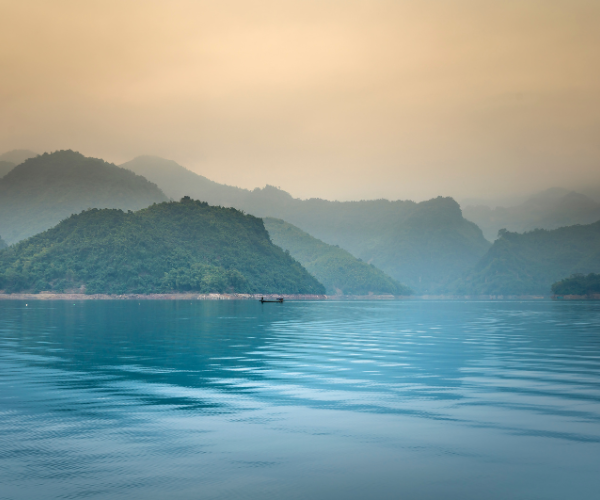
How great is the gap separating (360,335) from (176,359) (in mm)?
23279

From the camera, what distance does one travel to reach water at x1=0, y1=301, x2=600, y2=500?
11297 mm

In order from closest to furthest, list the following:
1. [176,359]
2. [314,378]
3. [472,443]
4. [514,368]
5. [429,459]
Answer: [429,459] → [472,443] → [314,378] → [514,368] → [176,359]

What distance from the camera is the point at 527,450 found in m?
13.8

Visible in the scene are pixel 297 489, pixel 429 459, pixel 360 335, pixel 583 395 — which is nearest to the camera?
pixel 297 489

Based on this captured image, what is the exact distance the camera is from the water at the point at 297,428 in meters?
11.3

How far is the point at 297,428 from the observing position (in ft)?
52.1

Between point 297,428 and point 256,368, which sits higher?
point 297,428

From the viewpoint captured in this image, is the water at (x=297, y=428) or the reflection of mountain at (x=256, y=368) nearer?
the water at (x=297, y=428)

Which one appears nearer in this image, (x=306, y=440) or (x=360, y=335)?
(x=306, y=440)

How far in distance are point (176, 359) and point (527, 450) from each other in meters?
22.9

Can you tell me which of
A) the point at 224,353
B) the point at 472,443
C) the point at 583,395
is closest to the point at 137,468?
the point at 472,443

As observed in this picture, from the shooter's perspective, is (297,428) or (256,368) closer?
(297,428)

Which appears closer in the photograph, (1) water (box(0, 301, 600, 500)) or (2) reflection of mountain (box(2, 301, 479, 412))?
(1) water (box(0, 301, 600, 500))

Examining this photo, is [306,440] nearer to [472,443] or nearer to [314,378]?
[472,443]
